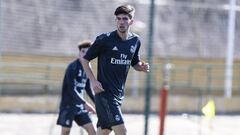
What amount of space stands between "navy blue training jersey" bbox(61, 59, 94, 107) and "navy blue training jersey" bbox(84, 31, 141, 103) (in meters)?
2.09

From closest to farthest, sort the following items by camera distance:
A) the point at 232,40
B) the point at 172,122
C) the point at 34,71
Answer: the point at 172,122 < the point at 34,71 < the point at 232,40

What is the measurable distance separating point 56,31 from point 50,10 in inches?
25.7

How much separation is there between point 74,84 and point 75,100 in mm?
279

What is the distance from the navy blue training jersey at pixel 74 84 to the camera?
10.1 metres

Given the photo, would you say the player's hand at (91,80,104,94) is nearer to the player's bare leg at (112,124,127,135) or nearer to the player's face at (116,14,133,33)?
the player's bare leg at (112,124,127,135)

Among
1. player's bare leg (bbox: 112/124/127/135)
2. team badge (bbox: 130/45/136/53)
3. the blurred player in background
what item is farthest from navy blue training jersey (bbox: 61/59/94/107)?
player's bare leg (bbox: 112/124/127/135)

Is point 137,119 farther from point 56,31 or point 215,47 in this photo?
point 215,47

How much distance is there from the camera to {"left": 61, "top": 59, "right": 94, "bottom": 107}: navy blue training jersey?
10055mm

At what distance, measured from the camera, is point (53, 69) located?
20.7 m

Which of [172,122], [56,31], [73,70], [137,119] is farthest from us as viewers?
[56,31]

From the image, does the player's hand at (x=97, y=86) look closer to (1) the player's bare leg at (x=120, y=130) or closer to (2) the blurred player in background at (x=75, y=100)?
(1) the player's bare leg at (x=120, y=130)

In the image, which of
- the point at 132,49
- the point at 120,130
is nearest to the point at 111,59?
the point at 132,49

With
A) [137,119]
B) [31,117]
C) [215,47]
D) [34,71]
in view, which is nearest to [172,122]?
[137,119]

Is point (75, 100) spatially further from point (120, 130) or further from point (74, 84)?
point (120, 130)
